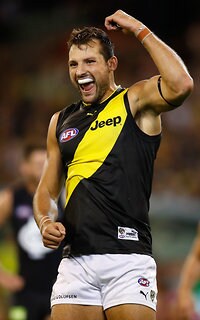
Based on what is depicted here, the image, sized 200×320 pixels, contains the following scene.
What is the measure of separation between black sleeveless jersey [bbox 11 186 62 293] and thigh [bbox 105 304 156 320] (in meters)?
3.04

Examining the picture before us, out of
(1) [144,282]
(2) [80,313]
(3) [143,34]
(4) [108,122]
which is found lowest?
(2) [80,313]

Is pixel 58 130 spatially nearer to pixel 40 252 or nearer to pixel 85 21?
pixel 40 252

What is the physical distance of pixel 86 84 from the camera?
4.90 meters

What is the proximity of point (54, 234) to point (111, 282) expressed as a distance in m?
0.42

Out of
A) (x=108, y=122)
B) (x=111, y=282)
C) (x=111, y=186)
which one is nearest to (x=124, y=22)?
(x=108, y=122)

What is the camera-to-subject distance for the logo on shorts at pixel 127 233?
184 inches

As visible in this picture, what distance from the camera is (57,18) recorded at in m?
16.8

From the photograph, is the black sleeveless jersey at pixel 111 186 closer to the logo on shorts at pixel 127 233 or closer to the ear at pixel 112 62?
the logo on shorts at pixel 127 233

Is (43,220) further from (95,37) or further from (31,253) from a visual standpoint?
(31,253)

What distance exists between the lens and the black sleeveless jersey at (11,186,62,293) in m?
7.62

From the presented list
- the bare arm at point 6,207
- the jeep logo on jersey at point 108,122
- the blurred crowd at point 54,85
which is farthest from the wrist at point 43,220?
the blurred crowd at point 54,85

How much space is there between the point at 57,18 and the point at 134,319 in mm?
12888

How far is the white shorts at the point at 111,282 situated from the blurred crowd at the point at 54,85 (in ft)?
19.1

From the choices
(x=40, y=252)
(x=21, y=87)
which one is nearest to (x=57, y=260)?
(x=40, y=252)
